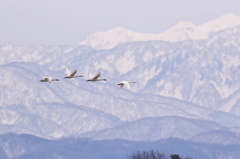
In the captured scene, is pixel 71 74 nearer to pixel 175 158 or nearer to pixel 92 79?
pixel 92 79

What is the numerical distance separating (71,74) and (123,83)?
3.98 meters

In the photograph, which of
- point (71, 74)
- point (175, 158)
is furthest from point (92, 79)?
point (175, 158)

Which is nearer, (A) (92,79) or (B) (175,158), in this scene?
(A) (92,79)

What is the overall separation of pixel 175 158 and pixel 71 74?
3206 inches

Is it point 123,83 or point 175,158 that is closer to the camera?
point 123,83

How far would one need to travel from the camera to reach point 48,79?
3354 inches

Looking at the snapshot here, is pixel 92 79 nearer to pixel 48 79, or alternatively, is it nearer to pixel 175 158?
pixel 48 79

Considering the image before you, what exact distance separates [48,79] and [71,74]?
6.57 feet

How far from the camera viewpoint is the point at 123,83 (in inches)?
3361

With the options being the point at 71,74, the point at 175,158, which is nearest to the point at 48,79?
the point at 71,74

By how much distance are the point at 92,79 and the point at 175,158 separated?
8149 centimetres

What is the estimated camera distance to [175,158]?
545 ft

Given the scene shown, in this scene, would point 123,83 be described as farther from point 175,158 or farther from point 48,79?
point 175,158
